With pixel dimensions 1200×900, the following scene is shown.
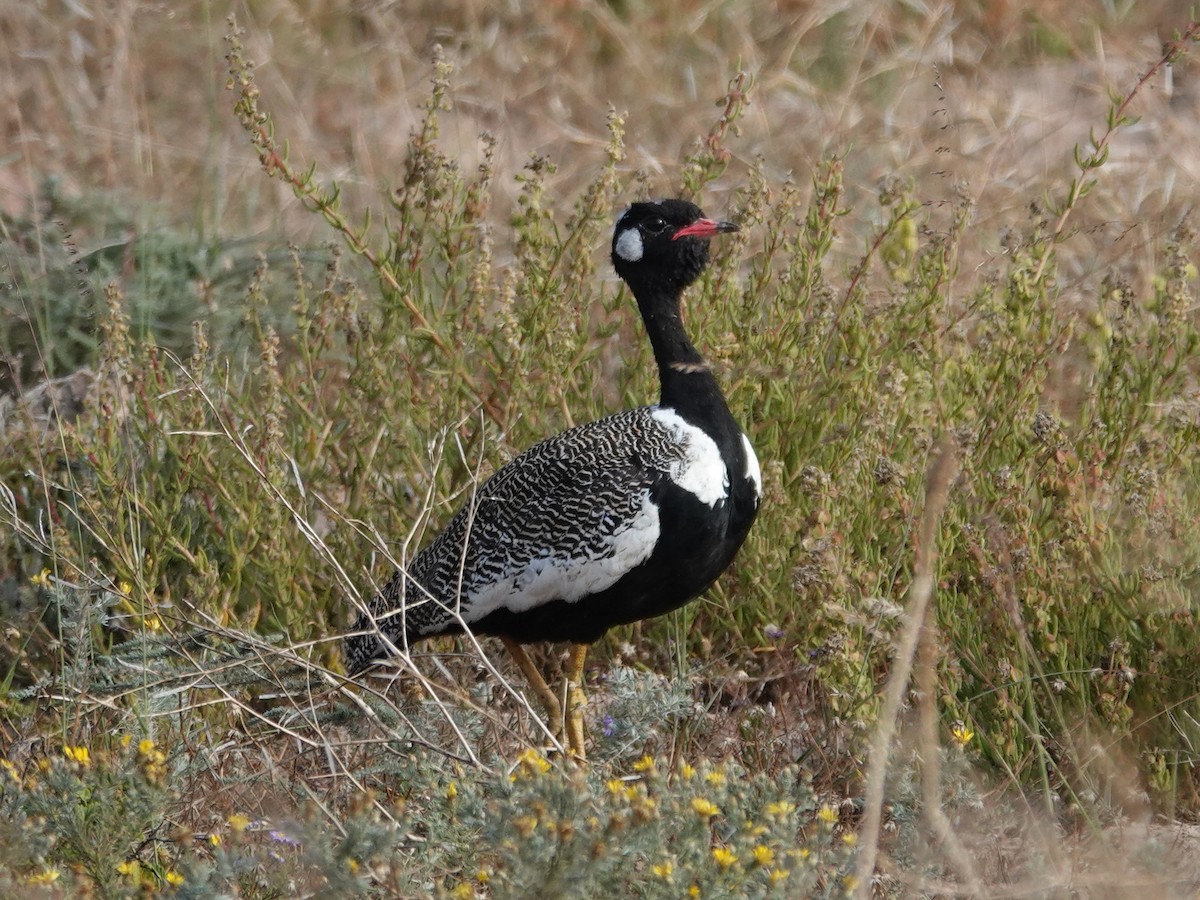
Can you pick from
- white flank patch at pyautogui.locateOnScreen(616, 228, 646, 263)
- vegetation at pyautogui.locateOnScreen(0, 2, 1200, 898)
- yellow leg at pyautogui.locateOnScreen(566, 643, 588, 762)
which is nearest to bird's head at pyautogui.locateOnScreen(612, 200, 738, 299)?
white flank patch at pyautogui.locateOnScreen(616, 228, 646, 263)

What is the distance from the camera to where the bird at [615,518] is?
398cm

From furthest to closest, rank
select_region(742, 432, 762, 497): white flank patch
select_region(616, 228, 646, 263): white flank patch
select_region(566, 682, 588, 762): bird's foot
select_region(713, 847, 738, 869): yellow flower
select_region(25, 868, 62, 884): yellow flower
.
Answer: select_region(616, 228, 646, 263): white flank patch, select_region(566, 682, 588, 762): bird's foot, select_region(742, 432, 762, 497): white flank patch, select_region(25, 868, 62, 884): yellow flower, select_region(713, 847, 738, 869): yellow flower

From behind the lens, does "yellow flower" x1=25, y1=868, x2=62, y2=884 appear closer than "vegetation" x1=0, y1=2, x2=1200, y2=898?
Yes

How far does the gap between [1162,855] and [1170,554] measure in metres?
1.13

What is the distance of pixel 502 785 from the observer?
2.69 metres

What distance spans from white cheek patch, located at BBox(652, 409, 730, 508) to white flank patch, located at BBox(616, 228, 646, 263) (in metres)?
0.51

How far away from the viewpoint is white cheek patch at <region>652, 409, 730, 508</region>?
3984 mm

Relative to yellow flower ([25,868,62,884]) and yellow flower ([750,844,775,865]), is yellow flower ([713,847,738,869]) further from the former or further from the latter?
yellow flower ([25,868,62,884])

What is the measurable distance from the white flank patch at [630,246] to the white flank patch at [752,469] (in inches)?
22.2

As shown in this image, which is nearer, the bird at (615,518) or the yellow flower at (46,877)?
the yellow flower at (46,877)

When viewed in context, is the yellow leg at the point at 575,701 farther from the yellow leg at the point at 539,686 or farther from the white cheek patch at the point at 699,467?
the white cheek patch at the point at 699,467

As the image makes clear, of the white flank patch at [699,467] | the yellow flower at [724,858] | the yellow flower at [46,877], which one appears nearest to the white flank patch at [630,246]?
the white flank patch at [699,467]

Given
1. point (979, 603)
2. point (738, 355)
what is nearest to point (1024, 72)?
point (738, 355)

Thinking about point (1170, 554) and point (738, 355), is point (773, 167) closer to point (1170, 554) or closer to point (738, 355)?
point (738, 355)
